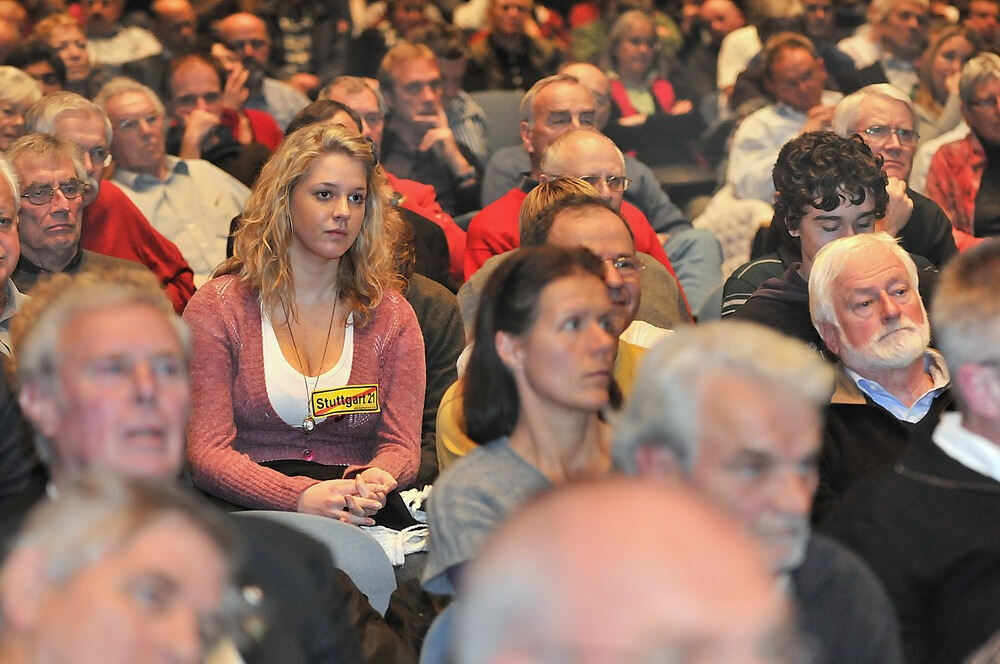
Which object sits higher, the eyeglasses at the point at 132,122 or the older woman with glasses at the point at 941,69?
the eyeglasses at the point at 132,122

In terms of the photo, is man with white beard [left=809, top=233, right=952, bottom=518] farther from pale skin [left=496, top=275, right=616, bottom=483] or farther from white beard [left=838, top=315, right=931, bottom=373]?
pale skin [left=496, top=275, right=616, bottom=483]

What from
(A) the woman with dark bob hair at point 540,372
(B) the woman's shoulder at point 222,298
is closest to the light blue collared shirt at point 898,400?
(A) the woman with dark bob hair at point 540,372

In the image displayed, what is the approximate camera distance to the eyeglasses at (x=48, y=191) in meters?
3.78

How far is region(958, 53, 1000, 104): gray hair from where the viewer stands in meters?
5.23

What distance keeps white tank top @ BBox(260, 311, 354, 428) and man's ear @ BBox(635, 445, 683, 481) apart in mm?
1420

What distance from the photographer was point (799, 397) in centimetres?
193

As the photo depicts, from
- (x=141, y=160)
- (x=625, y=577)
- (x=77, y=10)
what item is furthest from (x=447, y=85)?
(x=625, y=577)

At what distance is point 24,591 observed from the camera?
1.44 m

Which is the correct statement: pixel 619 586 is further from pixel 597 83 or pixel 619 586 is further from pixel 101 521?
pixel 597 83

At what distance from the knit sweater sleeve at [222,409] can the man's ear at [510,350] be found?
33.8 inches

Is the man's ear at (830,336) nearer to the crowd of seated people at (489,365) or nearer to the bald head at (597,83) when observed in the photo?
the crowd of seated people at (489,365)

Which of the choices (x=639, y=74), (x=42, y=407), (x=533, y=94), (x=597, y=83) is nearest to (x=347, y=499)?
(x=42, y=407)

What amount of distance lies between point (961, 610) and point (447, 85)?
15.1 feet

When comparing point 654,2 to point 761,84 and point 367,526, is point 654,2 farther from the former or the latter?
point 367,526
